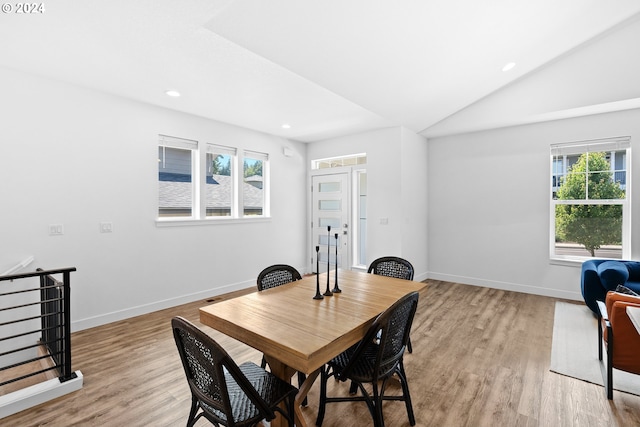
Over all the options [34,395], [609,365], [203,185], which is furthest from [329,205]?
[34,395]

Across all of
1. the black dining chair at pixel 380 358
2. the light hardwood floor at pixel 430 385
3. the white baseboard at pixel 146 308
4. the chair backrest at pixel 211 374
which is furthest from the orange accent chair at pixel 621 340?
the white baseboard at pixel 146 308

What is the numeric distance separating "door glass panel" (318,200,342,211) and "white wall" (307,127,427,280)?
68 cm

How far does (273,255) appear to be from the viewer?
5562mm

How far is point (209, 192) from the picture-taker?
15.3ft

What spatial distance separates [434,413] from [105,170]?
4.03 m

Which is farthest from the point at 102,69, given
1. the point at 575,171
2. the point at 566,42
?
the point at 575,171

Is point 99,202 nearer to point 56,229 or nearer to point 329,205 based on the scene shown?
point 56,229

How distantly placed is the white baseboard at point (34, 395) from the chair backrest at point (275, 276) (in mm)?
1544

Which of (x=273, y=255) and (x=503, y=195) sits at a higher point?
(x=503, y=195)

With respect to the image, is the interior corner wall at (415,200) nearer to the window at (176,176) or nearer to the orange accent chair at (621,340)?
the orange accent chair at (621,340)

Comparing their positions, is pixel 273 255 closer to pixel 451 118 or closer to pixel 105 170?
pixel 105 170

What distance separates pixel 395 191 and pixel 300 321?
3718 millimetres

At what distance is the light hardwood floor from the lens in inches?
78.7

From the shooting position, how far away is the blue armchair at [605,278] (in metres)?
3.29
